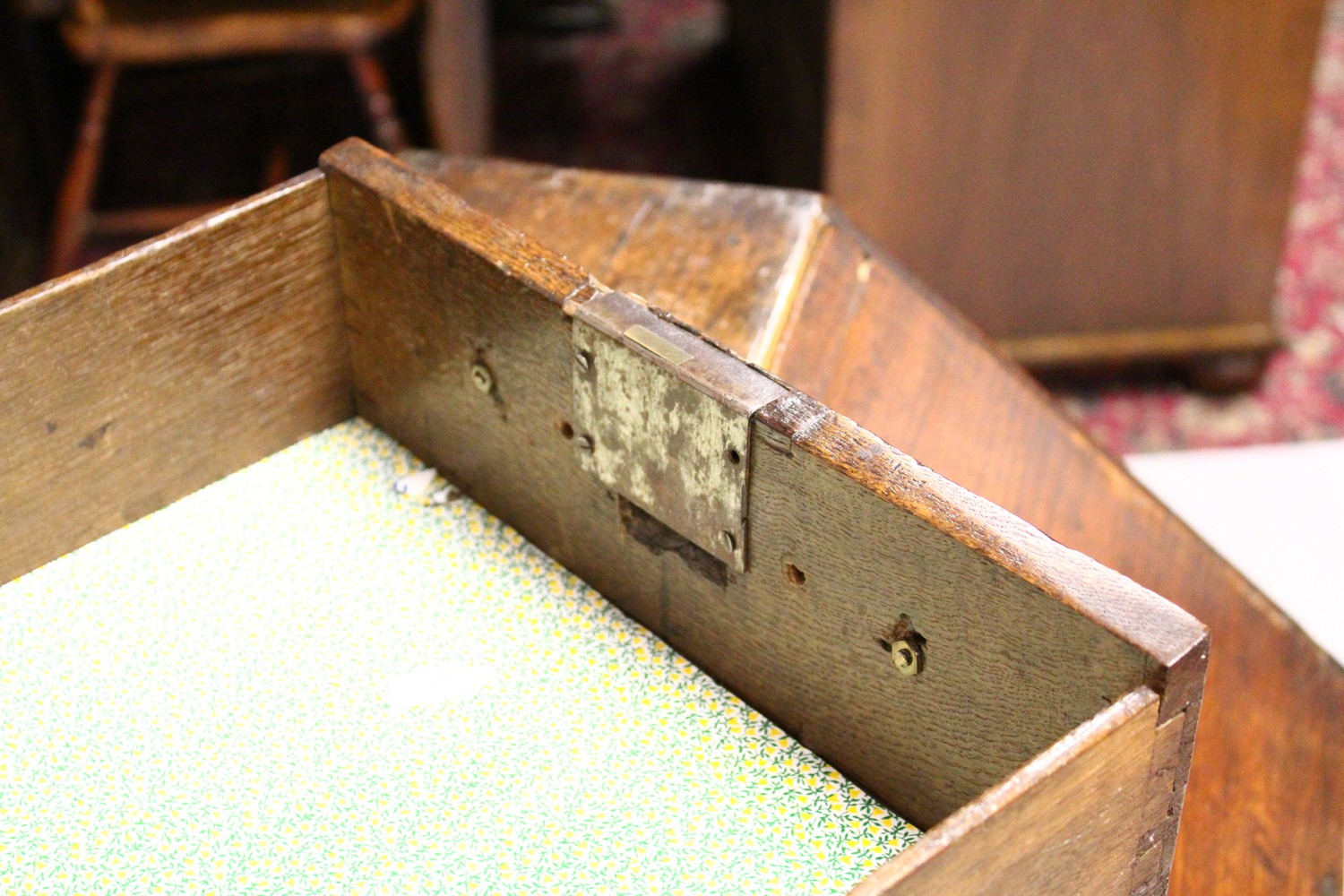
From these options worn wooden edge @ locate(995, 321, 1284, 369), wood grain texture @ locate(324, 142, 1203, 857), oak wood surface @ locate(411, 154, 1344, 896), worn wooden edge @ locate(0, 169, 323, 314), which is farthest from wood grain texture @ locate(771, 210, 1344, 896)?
worn wooden edge @ locate(995, 321, 1284, 369)

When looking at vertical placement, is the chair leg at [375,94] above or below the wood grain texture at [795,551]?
below

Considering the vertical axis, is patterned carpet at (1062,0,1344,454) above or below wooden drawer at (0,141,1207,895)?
below

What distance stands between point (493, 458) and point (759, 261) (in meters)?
0.26

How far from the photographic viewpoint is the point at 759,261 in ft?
3.72

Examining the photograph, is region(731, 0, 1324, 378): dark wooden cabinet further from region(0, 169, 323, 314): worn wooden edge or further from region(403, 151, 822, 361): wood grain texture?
region(0, 169, 323, 314): worn wooden edge

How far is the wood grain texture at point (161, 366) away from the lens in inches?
35.4

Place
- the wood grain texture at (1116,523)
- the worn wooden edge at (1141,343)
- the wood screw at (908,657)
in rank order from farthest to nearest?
the worn wooden edge at (1141,343) < the wood grain texture at (1116,523) < the wood screw at (908,657)

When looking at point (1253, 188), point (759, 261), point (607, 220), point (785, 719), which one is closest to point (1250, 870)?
point (785, 719)

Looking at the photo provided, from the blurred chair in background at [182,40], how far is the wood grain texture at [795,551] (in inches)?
47.8

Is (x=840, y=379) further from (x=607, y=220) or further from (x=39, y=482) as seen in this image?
(x=39, y=482)

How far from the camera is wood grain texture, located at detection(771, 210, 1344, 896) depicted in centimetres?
102

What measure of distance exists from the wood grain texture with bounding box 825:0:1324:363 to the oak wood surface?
837mm

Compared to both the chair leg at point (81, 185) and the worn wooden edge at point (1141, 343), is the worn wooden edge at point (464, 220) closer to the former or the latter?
the chair leg at point (81, 185)

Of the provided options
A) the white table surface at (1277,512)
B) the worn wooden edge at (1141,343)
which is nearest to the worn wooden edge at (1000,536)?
the white table surface at (1277,512)
